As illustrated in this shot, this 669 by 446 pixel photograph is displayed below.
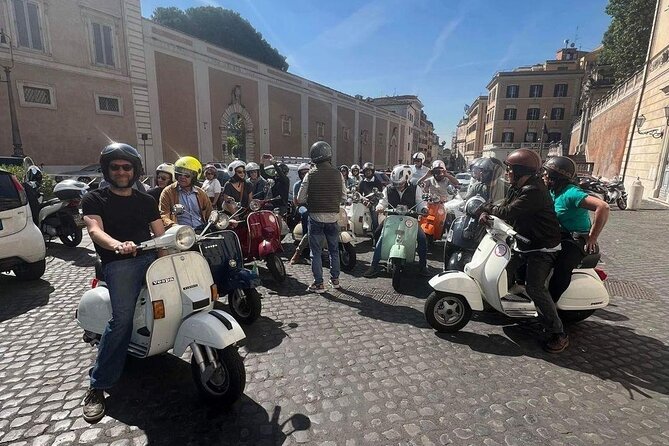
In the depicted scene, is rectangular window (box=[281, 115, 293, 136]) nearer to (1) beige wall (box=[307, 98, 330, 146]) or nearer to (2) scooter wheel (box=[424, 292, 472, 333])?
(1) beige wall (box=[307, 98, 330, 146])

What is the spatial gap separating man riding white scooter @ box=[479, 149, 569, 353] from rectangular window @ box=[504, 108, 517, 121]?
58180 millimetres

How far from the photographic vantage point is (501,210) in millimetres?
3326

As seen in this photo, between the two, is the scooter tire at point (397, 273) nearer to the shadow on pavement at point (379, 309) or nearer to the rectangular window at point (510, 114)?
the shadow on pavement at point (379, 309)

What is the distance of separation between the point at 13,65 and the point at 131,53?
19.8 feet

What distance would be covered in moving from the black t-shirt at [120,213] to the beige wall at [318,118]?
3694cm

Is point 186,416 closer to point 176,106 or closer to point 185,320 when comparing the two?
point 185,320

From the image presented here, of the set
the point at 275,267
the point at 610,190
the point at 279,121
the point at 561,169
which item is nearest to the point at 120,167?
the point at 275,267

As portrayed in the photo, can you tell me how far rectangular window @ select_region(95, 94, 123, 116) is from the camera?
2025cm

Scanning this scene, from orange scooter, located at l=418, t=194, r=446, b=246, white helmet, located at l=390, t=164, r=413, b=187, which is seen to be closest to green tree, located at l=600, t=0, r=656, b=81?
orange scooter, located at l=418, t=194, r=446, b=246

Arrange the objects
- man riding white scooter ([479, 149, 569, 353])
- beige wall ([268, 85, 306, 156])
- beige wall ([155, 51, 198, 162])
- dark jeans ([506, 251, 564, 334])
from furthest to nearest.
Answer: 1. beige wall ([268, 85, 306, 156])
2. beige wall ([155, 51, 198, 162])
3. dark jeans ([506, 251, 564, 334])
4. man riding white scooter ([479, 149, 569, 353])

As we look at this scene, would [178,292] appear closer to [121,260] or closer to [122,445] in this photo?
[121,260]

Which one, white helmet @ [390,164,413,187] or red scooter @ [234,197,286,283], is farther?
white helmet @ [390,164,413,187]

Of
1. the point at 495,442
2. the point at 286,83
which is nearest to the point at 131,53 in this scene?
the point at 286,83

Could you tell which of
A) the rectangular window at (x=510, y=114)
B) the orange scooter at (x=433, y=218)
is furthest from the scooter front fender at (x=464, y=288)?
the rectangular window at (x=510, y=114)
